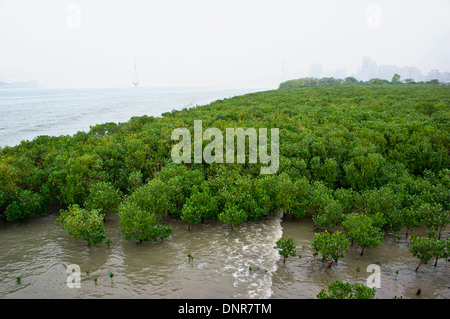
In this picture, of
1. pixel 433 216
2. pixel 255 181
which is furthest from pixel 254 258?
pixel 433 216

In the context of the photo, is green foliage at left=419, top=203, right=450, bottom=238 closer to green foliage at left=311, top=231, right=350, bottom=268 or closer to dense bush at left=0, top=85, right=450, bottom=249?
dense bush at left=0, top=85, right=450, bottom=249

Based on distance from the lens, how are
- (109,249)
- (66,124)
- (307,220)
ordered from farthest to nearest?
(66,124), (307,220), (109,249)

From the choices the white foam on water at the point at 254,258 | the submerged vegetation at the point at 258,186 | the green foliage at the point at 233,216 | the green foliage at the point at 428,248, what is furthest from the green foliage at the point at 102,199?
the green foliage at the point at 428,248

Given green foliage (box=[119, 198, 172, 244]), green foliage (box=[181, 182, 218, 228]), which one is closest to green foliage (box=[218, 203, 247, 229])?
green foliage (box=[181, 182, 218, 228])

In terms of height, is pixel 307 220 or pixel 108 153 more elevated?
pixel 108 153

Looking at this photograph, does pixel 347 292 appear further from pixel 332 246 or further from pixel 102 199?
pixel 102 199

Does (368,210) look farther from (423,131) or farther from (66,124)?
(66,124)
